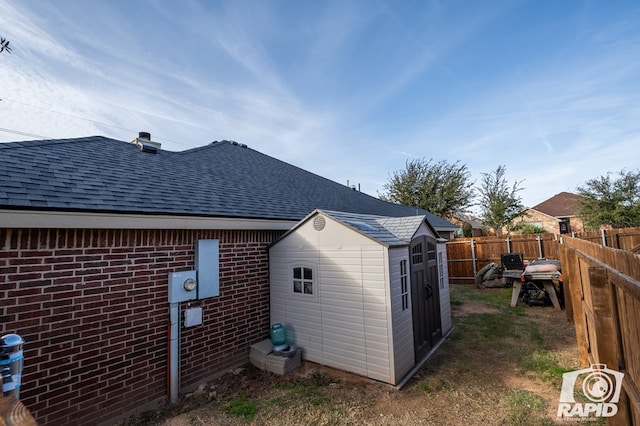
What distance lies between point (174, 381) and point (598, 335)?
570cm

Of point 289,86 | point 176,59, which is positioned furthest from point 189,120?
point 289,86

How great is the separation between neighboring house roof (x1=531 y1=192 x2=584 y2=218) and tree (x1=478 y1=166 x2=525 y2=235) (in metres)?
13.2

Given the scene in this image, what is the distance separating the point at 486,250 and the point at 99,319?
1614 centimetres

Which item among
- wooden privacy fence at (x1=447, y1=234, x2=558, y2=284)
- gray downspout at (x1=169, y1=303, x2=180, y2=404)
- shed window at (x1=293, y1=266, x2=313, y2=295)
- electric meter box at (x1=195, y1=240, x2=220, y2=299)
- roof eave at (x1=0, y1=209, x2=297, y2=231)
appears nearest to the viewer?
roof eave at (x1=0, y1=209, x2=297, y2=231)

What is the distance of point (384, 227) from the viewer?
6504 mm

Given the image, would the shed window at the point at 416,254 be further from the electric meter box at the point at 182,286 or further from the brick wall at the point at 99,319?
the electric meter box at the point at 182,286

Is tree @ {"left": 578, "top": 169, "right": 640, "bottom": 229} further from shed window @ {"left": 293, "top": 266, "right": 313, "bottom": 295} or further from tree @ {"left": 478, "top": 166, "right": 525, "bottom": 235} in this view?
shed window @ {"left": 293, "top": 266, "right": 313, "bottom": 295}

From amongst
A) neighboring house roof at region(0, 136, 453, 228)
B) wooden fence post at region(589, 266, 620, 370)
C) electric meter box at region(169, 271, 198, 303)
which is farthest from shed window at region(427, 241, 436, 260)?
electric meter box at region(169, 271, 198, 303)

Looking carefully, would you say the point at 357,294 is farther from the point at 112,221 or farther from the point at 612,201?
the point at 612,201

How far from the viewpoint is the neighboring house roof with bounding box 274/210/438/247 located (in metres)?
5.17

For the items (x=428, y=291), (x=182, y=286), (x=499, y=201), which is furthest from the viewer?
(x=499, y=201)

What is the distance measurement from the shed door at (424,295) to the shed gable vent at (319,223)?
1.95 metres

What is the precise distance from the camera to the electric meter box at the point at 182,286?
4.64m

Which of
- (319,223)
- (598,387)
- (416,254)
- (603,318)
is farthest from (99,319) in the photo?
(598,387)
